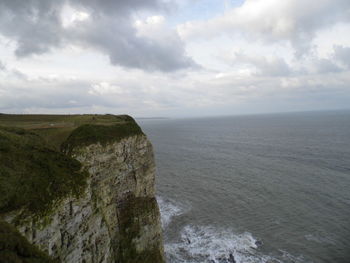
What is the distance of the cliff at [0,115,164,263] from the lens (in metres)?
16.6

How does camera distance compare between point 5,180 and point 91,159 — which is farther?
point 91,159

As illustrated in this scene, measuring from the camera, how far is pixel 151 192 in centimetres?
3544

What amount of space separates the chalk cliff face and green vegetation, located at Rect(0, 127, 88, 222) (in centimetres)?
71

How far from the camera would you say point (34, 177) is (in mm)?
18328

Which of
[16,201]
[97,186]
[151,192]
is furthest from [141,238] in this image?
[16,201]

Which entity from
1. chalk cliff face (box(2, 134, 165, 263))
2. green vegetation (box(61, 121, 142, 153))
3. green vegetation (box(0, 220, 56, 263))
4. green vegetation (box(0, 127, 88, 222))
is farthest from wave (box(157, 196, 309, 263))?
green vegetation (box(0, 220, 56, 263))

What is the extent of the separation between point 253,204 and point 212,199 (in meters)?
9.66

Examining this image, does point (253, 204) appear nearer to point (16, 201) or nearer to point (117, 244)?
point (117, 244)

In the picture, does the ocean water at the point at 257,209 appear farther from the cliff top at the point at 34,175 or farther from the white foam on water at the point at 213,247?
the cliff top at the point at 34,175

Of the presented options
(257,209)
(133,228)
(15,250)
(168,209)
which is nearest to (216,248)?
(257,209)

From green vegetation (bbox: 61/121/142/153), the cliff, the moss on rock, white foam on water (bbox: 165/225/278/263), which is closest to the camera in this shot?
the cliff

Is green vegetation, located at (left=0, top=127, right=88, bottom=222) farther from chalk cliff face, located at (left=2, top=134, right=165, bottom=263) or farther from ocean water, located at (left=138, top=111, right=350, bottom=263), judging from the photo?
ocean water, located at (left=138, top=111, right=350, bottom=263)

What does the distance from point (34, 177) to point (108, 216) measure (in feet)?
36.3

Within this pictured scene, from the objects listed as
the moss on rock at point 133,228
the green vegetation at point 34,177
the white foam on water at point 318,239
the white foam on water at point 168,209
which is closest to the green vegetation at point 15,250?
the green vegetation at point 34,177
